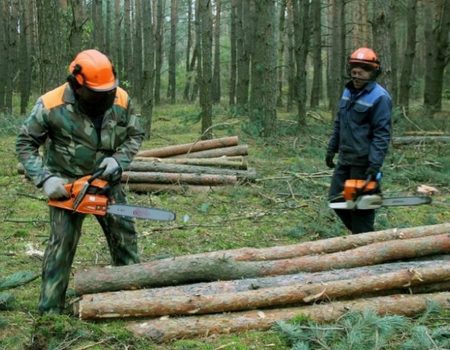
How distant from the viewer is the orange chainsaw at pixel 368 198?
5512 mm

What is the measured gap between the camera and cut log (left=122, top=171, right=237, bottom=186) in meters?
9.06

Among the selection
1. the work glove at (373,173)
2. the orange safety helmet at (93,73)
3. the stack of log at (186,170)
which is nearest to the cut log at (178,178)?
the stack of log at (186,170)

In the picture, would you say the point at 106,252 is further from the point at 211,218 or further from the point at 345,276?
the point at 345,276

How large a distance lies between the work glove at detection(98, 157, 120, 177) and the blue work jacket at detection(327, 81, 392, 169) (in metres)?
2.47

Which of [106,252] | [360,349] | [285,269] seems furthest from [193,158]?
[360,349]

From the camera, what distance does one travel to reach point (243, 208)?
8453 mm

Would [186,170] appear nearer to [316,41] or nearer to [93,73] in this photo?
[93,73]

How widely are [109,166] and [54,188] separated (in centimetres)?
44

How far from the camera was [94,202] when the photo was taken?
431cm

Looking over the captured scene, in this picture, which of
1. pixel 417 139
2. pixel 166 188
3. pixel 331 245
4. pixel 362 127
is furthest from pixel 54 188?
pixel 417 139

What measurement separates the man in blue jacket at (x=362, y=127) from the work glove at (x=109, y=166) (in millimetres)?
2477

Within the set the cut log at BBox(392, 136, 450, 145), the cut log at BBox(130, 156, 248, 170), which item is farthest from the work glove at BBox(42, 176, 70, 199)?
the cut log at BBox(392, 136, 450, 145)

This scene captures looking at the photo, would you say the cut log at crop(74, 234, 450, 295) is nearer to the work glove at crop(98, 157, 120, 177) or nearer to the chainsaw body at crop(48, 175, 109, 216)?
the chainsaw body at crop(48, 175, 109, 216)

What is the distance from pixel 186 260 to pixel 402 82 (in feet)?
49.0
